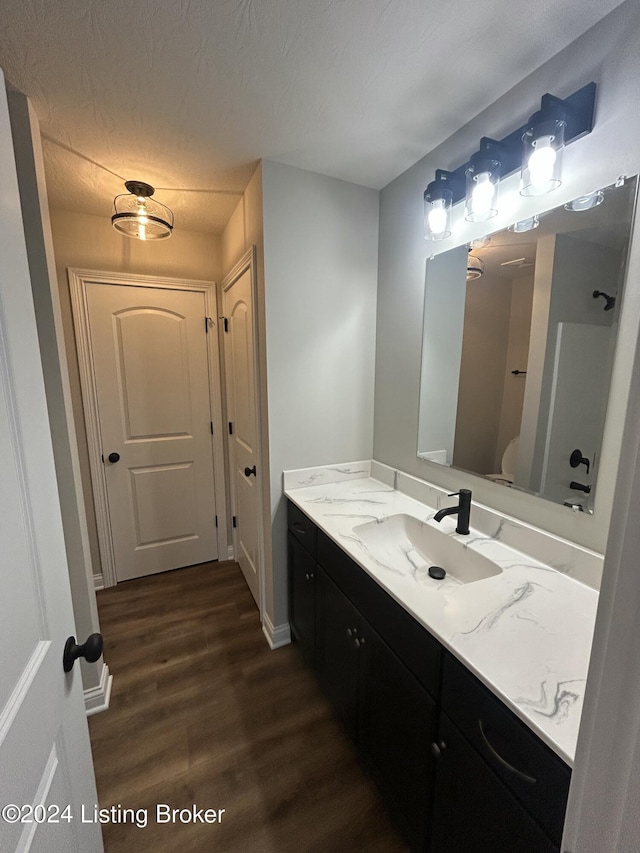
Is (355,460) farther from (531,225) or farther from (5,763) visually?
(5,763)

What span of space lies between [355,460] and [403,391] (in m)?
0.48

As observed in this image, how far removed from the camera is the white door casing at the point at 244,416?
6.05ft

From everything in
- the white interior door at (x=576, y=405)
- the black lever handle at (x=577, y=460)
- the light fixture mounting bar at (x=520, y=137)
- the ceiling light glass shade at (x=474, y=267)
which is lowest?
the black lever handle at (x=577, y=460)

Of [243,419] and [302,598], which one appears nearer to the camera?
[302,598]

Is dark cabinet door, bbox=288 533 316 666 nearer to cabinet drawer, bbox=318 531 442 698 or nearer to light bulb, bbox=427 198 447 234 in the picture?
cabinet drawer, bbox=318 531 442 698

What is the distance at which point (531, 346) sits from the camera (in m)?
1.21

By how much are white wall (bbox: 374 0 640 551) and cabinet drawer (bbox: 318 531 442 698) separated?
58 cm

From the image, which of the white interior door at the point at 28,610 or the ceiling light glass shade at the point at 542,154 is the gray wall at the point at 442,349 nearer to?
the ceiling light glass shade at the point at 542,154

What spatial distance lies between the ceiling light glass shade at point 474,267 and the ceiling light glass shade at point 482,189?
13 cm

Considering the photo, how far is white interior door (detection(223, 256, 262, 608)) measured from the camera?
Result: 6.21ft

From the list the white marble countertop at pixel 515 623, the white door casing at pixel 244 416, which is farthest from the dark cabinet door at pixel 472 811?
the white door casing at pixel 244 416

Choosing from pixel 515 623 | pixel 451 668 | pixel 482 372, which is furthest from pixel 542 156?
pixel 451 668

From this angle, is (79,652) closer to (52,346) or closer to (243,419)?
(52,346)

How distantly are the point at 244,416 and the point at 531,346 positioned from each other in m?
1.53
